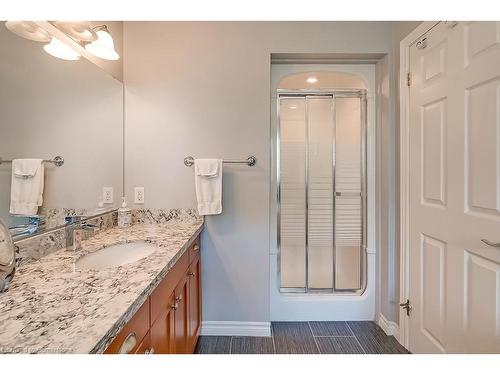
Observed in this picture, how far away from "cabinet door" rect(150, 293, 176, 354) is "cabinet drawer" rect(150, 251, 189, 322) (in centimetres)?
2

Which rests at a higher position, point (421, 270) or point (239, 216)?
point (239, 216)

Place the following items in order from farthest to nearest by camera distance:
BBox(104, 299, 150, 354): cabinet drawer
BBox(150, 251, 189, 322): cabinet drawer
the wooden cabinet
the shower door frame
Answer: the shower door frame < BBox(150, 251, 189, 322): cabinet drawer < the wooden cabinet < BBox(104, 299, 150, 354): cabinet drawer

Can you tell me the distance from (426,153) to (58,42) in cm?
211

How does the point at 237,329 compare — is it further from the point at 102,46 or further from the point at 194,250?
the point at 102,46

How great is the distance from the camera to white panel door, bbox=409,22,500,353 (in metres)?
1.11

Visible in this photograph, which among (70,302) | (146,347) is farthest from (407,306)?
(70,302)

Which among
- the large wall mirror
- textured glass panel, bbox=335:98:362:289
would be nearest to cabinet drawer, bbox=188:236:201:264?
the large wall mirror

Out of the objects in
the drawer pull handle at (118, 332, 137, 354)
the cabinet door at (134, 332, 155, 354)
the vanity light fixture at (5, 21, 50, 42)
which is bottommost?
the cabinet door at (134, 332, 155, 354)

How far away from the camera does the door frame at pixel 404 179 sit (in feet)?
5.54

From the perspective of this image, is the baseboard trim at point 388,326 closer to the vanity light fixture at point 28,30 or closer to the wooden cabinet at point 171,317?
the wooden cabinet at point 171,317

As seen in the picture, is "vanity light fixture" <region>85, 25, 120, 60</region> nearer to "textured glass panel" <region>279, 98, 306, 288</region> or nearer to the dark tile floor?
"textured glass panel" <region>279, 98, 306, 288</region>

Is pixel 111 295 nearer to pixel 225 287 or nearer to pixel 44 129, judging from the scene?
pixel 44 129
